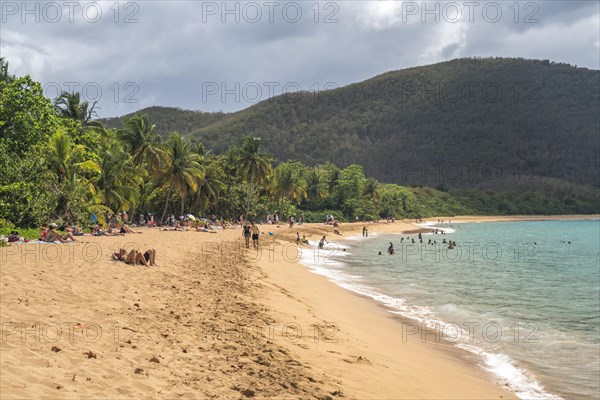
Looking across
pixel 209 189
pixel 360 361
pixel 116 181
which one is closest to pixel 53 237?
pixel 360 361

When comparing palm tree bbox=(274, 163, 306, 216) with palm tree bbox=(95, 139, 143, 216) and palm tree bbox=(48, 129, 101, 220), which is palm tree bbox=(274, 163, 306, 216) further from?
palm tree bbox=(48, 129, 101, 220)

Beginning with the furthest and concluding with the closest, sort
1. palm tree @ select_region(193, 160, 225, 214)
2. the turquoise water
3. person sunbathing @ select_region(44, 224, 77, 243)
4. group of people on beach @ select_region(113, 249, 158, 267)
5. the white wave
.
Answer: palm tree @ select_region(193, 160, 225, 214), person sunbathing @ select_region(44, 224, 77, 243), group of people on beach @ select_region(113, 249, 158, 267), the turquoise water, the white wave

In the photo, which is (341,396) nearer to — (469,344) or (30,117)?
(469,344)

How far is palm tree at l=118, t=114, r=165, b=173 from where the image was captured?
45.8 meters

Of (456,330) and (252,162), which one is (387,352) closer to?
(456,330)

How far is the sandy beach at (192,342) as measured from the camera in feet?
20.0

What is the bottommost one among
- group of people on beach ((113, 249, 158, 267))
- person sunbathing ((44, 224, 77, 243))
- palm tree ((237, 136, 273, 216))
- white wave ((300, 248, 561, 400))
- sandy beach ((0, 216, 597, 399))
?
white wave ((300, 248, 561, 400))

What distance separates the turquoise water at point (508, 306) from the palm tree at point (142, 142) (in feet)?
74.0

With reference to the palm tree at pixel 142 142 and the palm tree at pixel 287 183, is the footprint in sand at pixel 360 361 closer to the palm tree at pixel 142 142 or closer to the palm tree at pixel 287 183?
the palm tree at pixel 142 142

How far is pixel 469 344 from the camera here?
12.3m

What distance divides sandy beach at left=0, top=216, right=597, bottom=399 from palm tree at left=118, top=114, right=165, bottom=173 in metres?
31.5

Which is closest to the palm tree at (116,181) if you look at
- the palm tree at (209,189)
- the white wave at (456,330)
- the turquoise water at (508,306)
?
the palm tree at (209,189)

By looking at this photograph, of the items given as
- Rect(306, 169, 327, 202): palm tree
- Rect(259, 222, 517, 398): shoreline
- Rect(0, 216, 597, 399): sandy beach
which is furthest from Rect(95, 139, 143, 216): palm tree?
Rect(306, 169, 327, 202): palm tree

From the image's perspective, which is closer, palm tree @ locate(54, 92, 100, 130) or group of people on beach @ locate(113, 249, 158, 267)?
group of people on beach @ locate(113, 249, 158, 267)
